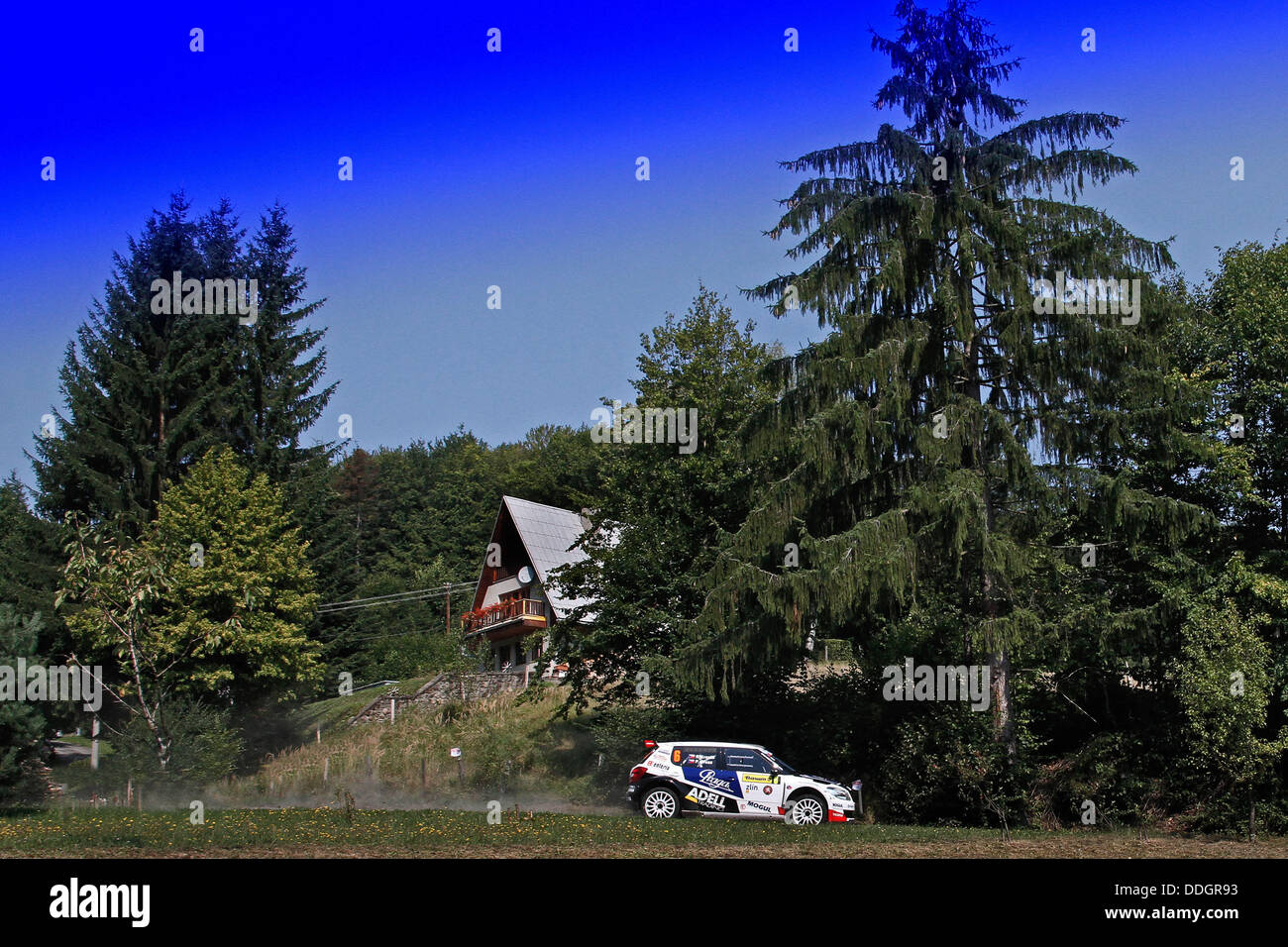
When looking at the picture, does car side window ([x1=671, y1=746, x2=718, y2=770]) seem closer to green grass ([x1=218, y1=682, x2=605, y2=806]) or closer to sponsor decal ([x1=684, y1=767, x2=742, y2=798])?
sponsor decal ([x1=684, y1=767, x2=742, y2=798])

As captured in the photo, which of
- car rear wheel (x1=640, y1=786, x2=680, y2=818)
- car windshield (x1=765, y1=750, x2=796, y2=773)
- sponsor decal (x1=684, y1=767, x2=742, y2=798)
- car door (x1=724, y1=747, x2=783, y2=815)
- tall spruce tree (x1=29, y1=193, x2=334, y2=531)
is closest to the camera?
car door (x1=724, y1=747, x2=783, y2=815)

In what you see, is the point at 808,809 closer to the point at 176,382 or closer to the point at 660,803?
the point at 660,803

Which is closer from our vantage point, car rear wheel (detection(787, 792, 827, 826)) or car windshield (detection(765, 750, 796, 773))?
car rear wheel (detection(787, 792, 827, 826))

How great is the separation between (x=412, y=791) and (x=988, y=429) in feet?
57.4

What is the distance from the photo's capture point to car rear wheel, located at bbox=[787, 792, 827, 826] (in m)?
19.9

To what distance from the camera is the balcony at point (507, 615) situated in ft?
155

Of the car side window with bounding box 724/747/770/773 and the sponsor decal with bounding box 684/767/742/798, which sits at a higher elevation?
the car side window with bounding box 724/747/770/773

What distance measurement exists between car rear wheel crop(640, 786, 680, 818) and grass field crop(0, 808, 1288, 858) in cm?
188

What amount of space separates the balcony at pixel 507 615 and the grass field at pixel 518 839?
90.4 ft

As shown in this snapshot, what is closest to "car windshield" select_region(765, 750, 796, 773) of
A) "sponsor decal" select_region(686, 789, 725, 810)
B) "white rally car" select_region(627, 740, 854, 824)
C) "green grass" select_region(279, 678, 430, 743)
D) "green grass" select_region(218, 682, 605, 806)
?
"white rally car" select_region(627, 740, 854, 824)

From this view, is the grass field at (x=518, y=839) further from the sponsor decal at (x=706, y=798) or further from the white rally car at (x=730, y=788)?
the sponsor decal at (x=706, y=798)

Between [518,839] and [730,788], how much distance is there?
644 cm

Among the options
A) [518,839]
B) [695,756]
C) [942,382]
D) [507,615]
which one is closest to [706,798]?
[695,756]
